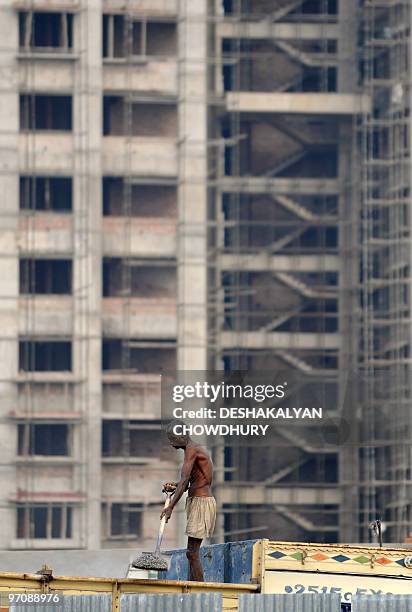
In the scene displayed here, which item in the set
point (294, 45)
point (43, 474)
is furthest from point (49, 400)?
point (294, 45)

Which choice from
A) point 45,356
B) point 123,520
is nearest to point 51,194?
point 45,356

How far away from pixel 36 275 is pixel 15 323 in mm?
2047

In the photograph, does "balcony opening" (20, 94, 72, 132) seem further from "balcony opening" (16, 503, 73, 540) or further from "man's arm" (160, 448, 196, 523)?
"man's arm" (160, 448, 196, 523)

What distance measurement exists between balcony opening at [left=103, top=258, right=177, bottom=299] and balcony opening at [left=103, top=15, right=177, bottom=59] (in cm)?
785

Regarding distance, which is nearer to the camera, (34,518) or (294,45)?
(34,518)

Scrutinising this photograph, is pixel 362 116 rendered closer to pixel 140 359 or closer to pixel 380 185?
pixel 380 185

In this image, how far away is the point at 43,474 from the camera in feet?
201

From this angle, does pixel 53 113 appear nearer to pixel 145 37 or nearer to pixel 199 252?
pixel 145 37

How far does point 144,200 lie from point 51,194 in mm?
3386

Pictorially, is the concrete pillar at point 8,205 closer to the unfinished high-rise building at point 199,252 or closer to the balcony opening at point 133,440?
the unfinished high-rise building at point 199,252

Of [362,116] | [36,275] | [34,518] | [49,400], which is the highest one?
[362,116]

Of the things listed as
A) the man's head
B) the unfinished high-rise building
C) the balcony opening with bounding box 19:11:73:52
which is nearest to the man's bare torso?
the man's head

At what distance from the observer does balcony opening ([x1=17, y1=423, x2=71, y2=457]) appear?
201ft

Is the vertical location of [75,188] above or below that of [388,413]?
above
